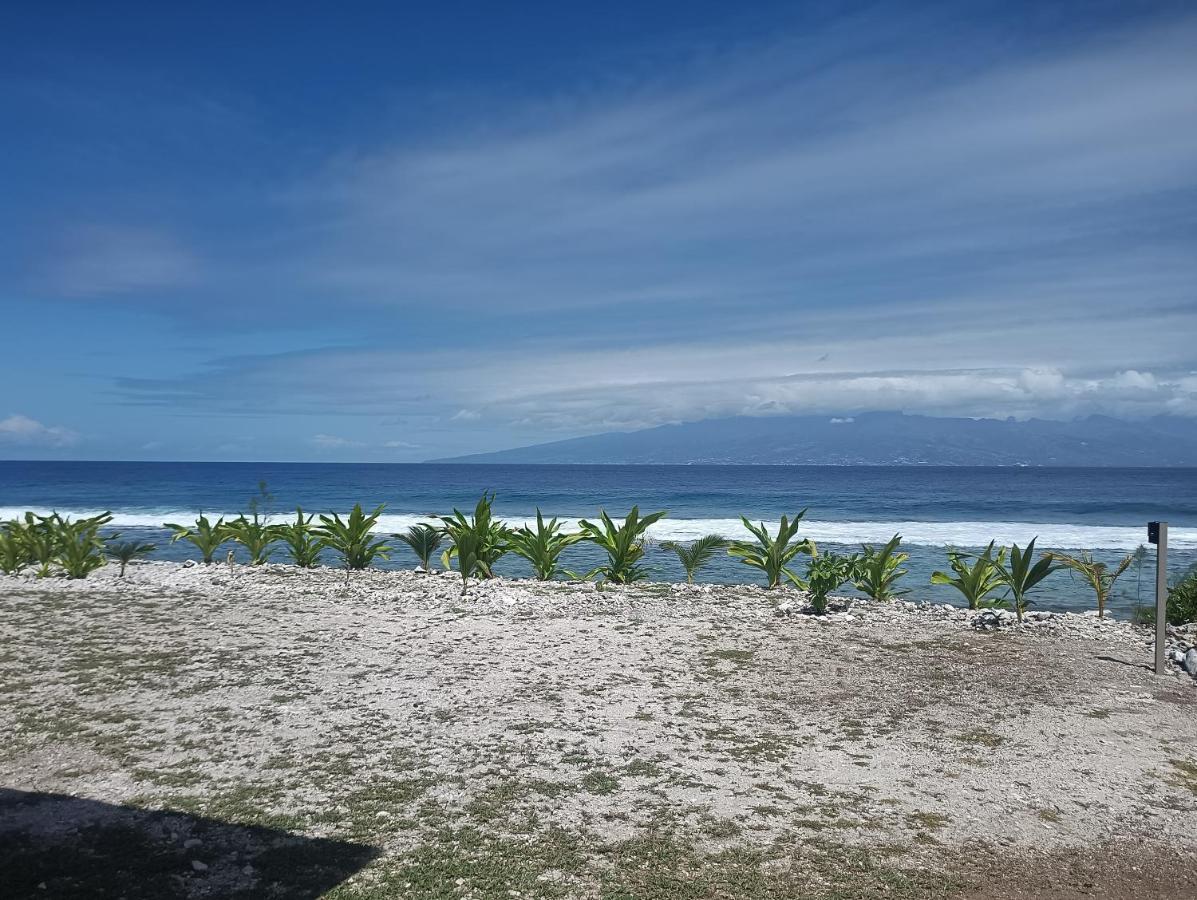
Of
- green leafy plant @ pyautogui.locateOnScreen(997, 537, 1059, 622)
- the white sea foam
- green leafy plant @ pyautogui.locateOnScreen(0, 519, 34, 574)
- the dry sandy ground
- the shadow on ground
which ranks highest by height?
the white sea foam

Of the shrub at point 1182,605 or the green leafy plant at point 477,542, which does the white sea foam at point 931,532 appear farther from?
the shrub at point 1182,605

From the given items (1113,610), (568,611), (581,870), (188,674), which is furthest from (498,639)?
(1113,610)

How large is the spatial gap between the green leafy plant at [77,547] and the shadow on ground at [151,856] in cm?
759

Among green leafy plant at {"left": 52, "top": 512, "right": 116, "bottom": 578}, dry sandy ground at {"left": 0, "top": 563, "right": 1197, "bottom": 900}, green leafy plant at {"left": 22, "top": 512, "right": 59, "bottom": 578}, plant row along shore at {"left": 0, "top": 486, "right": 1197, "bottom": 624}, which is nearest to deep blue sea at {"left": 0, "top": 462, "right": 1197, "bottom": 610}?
plant row along shore at {"left": 0, "top": 486, "right": 1197, "bottom": 624}

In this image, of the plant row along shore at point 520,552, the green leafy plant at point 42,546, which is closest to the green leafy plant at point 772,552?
the plant row along shore at point 520,552

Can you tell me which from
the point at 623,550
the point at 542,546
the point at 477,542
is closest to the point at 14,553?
the point at 477,542

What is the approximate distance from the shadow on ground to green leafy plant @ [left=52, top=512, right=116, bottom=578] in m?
7.59

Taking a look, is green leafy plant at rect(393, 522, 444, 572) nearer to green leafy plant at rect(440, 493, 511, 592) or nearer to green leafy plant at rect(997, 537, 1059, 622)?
green leafy plant at rect(440, 493, 511, 592)

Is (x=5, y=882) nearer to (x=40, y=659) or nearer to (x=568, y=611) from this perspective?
(x=40, y=659)

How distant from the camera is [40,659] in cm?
630

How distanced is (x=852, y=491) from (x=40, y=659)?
56890 millimetres

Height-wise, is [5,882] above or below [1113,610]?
below

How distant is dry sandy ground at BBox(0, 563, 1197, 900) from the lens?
10.7 feet

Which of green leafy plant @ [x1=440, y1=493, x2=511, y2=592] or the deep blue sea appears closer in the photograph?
green leafy plant @ [x1=440, y1=493, x2=511, y2=592]
